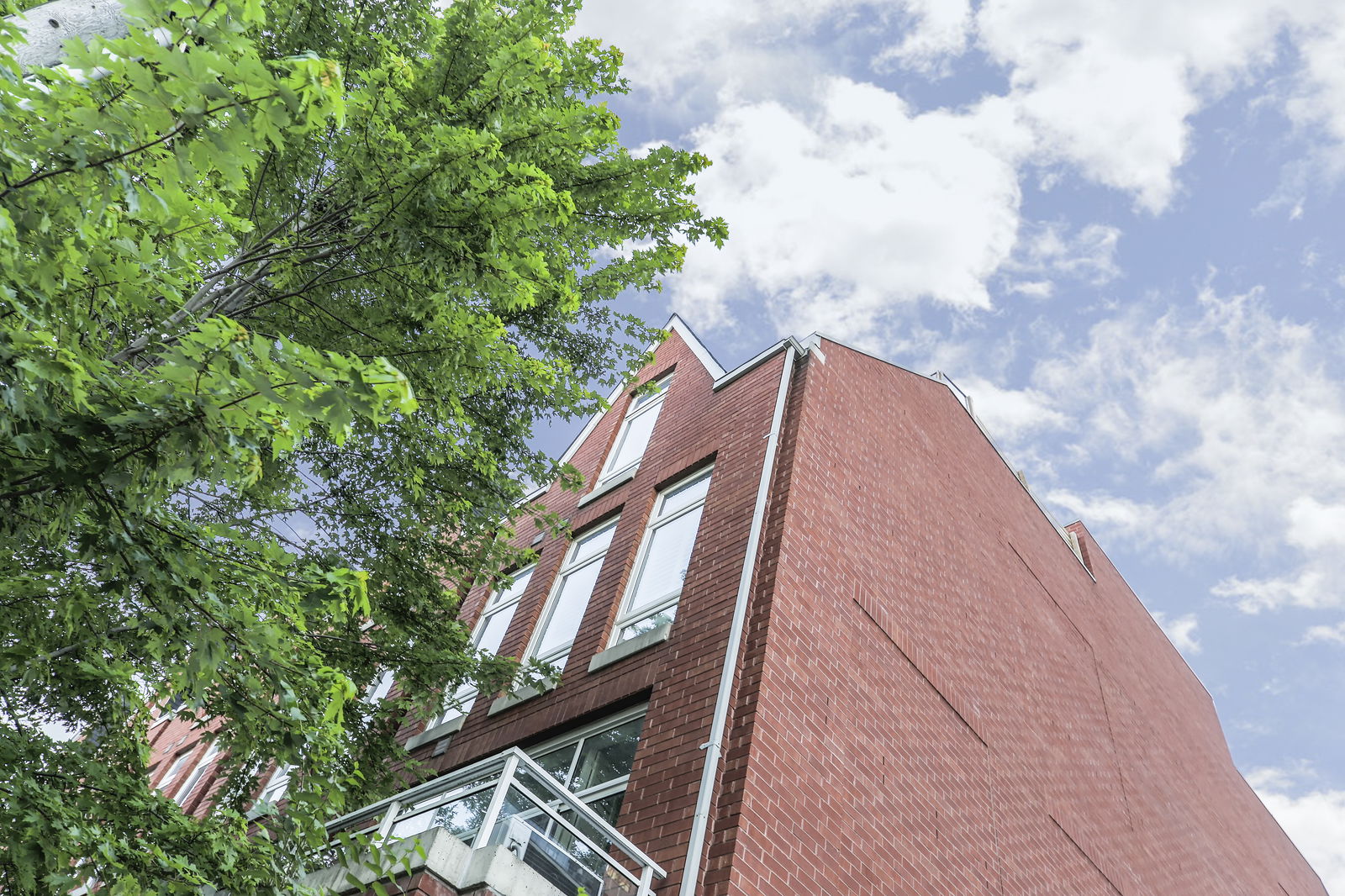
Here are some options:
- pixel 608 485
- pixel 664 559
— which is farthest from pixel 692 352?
pixel 664 559

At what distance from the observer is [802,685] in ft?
27.7

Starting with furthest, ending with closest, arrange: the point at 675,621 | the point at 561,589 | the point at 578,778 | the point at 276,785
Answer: the point at 276,785 < the point at 561,589 < the point at 675,621 < the point at 578,778

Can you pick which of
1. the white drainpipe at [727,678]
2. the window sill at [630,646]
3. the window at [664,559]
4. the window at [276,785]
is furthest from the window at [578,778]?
the window at [276,785]

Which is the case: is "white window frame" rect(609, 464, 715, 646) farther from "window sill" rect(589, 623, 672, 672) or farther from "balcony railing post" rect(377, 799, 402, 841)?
"balcony railing post" rect(377, 799, 402, 841)

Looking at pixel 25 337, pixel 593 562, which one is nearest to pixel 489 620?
pixel 593 562

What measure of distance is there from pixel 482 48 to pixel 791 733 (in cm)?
603

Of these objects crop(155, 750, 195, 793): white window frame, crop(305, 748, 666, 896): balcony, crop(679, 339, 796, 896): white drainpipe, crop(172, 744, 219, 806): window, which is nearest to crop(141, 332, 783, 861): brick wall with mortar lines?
crop(679, 339, 796, 896): white drainpipe

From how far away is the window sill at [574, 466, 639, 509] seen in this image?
1346cm

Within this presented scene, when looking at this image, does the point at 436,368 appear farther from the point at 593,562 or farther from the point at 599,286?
the point at 593,562

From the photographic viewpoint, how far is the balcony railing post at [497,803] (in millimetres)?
6375

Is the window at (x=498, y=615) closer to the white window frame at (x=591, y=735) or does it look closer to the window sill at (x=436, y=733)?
the window sill at (x=436, y=733)

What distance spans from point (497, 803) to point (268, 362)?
4094 mm

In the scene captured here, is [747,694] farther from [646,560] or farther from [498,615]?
[498,615]

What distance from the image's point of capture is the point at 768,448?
10.6m
